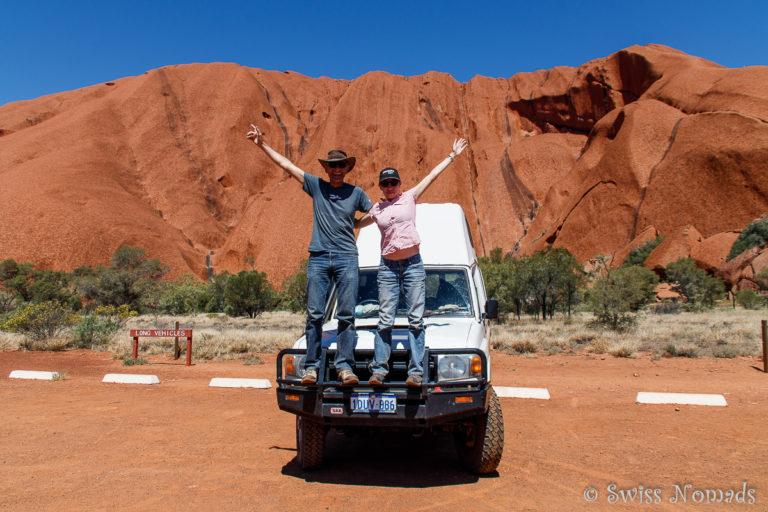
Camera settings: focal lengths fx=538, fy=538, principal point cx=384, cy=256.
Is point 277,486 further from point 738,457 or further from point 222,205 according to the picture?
point 222,205

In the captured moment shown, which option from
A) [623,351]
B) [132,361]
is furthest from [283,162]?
[623,351]

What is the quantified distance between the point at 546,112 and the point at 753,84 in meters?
26.0

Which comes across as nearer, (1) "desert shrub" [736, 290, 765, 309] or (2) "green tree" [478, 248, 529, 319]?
(2) "green tree" [478, 248, 529, 319]

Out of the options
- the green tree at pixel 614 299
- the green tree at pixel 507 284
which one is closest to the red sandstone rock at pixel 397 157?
the green tree at pixel 507 284

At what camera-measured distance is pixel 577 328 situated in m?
21.5

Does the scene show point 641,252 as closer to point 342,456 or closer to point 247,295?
point 247,295

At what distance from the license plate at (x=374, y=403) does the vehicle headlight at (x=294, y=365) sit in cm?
67

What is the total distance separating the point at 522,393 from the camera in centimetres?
905

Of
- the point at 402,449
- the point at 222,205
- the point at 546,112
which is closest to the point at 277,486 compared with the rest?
the point at 402,449

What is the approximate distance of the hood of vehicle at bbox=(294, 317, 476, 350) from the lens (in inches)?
183

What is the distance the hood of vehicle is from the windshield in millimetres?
194

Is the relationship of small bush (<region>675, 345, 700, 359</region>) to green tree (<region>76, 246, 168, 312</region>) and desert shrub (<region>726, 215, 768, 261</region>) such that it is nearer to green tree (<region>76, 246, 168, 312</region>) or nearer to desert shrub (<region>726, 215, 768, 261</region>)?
green tree (<region>76, 246, 168, 312</region>)

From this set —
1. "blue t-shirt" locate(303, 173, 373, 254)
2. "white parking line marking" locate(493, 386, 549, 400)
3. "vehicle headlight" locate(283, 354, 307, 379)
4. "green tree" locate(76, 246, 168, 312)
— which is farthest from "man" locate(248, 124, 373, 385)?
"green tree" locate(76, 246, 168, 312)

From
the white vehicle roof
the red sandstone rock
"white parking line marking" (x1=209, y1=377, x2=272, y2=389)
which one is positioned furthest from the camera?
the red sandstone rock
